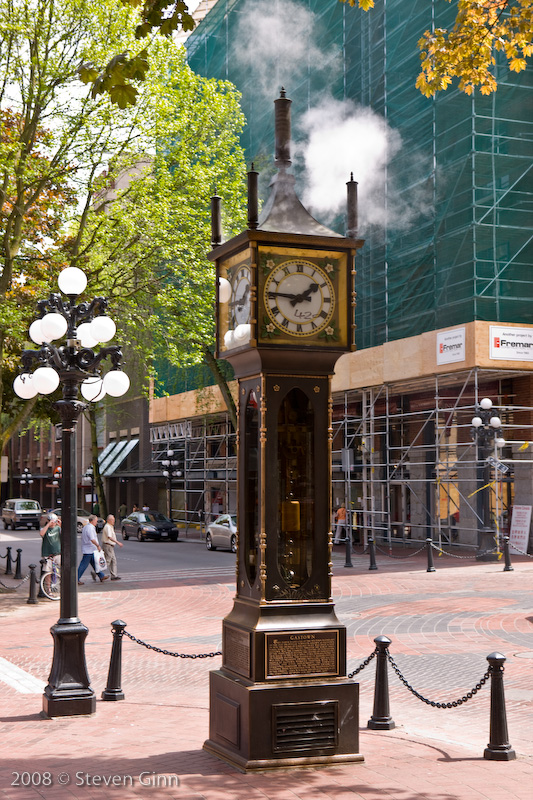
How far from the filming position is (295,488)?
302 inches

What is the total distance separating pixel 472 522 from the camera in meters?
30.4

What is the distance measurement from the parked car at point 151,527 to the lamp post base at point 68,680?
33019 millimetres

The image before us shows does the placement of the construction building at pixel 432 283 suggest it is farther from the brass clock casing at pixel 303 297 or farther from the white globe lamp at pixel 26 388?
the brass clock casing at pixel 303 297

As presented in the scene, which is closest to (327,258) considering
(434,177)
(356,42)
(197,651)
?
(197,651)

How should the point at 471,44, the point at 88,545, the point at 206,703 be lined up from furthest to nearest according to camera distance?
the point at 88,545 < the point at 471,44 < the point at 206,703

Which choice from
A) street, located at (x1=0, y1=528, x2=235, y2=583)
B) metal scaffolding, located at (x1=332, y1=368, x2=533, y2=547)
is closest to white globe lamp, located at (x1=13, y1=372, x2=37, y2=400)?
street, located at (x1=0, y1=528, x2=235, y2=583)

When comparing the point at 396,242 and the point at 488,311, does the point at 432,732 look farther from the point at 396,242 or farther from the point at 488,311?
Result: the point at 396,242

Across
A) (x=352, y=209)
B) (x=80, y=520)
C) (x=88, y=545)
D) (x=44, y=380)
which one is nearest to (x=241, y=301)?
(x=352, y=209)

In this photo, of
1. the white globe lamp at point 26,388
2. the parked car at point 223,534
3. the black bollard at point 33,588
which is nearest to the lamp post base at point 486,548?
the parked car at point 223,534

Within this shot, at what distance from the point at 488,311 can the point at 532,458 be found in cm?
477

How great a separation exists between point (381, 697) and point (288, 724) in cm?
196

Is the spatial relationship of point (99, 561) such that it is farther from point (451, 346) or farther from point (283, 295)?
point (283, 295)

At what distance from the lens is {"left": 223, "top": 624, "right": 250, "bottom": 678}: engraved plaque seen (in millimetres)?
7293

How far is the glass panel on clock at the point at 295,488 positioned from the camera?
7.58 meters
